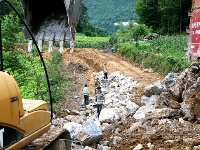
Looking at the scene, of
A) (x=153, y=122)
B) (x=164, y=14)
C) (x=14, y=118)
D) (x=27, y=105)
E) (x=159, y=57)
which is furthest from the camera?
(x=164, y=14)

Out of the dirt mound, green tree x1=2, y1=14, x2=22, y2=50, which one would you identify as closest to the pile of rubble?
green tree x1=2, y1=14, x2=22, y2=50

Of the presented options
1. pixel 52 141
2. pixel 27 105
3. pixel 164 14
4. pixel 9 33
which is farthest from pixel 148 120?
pixel 164 14

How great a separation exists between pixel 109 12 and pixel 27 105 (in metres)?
107

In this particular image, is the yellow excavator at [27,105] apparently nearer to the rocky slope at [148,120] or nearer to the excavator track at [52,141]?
the excavator track at [52,141]

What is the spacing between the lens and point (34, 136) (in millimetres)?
4426

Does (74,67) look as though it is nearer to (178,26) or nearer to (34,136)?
(34,136)

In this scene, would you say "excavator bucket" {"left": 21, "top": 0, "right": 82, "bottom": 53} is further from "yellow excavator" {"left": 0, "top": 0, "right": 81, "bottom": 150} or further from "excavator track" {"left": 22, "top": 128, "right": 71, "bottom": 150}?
"excavator track" {"left": 22, "top": 128, "right": 71, "bottom": 150}

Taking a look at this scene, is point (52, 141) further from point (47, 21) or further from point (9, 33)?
point (9, 33)

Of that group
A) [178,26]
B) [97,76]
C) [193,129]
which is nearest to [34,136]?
[193,129]

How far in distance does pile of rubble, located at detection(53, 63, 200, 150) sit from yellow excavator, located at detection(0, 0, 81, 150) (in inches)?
123

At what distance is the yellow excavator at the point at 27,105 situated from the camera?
11.8 ft

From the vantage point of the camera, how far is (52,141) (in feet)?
17.2

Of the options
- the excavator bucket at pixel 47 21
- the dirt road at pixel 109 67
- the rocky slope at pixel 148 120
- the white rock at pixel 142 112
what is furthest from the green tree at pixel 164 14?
the excavator bucket at pixel 47 21

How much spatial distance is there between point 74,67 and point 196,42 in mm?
17065
